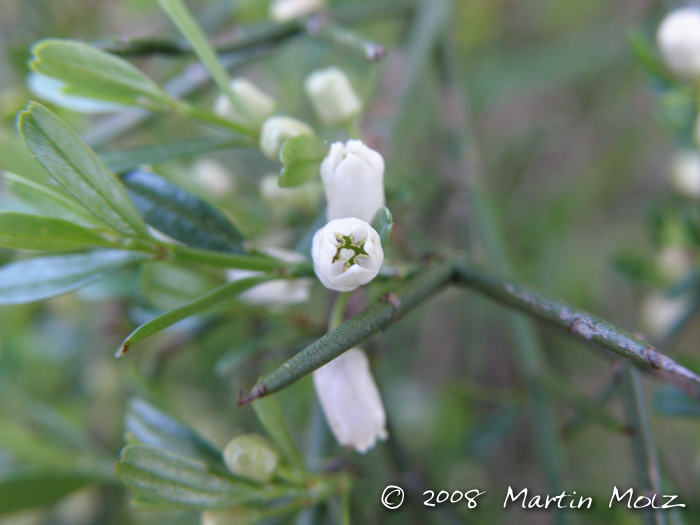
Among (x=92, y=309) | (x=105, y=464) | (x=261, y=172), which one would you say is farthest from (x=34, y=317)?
(x=261, y=172)

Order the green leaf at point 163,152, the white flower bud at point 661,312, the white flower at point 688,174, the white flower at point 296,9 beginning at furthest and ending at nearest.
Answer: the white flower bud at point 661,312 → the white flower at point 688,174 → the white flower at point 296,9 → the green leaf at point 163,152

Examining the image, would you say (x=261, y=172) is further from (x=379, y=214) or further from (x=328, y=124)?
(x=379, y=214)

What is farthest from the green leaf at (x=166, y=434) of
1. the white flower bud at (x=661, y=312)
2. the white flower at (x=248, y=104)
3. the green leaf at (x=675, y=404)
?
the white flower bud at (x=661, y=312)

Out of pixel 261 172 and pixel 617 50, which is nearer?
pixel 617 50

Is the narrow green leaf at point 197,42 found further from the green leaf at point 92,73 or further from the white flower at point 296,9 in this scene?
the white flower at point 296,9

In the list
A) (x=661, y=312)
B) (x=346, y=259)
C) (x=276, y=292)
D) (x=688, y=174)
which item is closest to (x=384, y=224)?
(x=346, y=259)
